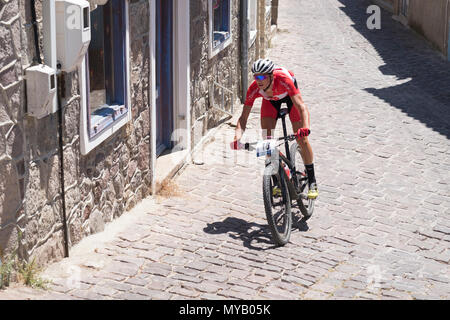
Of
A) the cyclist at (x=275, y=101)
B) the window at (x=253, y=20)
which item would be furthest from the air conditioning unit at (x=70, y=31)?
the window at (x=253, y=20)

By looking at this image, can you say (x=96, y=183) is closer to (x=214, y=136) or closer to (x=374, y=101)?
(x=214, y=136)

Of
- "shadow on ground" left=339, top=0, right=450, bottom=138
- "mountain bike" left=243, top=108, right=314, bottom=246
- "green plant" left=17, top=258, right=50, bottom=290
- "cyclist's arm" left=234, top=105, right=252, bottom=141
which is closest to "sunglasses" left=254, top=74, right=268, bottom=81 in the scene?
"cyclist's arm" left=234, top=105, right=252, bottom=141

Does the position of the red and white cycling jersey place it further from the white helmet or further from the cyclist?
the white helmet

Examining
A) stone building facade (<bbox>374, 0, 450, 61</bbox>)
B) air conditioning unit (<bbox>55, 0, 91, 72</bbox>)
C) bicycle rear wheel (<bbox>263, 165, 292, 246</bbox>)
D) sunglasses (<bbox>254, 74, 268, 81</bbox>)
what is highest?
air conditioning unit (<bbox>55, 0, 91, 72</bbox>)

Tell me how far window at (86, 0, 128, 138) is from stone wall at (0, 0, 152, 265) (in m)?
0.24

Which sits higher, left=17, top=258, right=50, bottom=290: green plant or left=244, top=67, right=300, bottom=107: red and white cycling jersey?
left=244, top=67, right=300, bottom=107: red and white cycling jersey

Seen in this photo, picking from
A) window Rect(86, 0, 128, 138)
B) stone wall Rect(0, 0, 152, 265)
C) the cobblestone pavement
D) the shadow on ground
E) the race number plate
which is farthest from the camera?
the shadow on ground

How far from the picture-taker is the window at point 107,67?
24.2 feet

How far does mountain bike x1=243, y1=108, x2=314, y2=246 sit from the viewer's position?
7.30 metres

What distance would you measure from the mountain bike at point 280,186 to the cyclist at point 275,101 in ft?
0.39

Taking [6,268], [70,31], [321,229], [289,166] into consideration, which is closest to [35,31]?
[70,31]

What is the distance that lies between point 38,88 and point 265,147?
2.29m

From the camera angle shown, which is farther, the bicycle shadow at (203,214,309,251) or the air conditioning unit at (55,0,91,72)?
the bicycle shadow at (203,214,309,251)

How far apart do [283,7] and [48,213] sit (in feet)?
76.5
